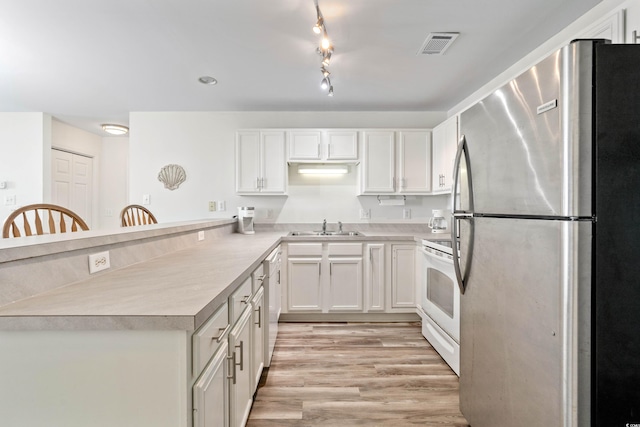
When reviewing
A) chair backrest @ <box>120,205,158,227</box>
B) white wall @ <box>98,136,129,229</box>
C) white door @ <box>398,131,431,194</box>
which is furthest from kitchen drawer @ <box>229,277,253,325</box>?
white wall @ <box>98,136,129,229</box>

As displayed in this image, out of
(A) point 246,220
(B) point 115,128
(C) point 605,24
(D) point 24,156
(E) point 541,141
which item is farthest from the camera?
(B) point 115,128

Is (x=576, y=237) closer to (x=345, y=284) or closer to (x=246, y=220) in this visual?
(x=345, y=284)

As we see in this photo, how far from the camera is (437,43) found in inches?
89.4

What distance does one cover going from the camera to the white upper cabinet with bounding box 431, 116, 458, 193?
10.1ft

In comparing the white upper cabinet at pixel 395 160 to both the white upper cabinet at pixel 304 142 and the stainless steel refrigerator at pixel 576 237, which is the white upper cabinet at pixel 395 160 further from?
the stainless steel refrigerator at pixel 576 237

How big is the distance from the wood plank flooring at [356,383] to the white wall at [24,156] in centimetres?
400

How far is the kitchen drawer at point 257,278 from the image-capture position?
1.71 metres

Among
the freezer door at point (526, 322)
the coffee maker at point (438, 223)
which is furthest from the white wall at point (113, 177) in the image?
the freezer door at point (526, 322)

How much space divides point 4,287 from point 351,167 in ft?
10.9

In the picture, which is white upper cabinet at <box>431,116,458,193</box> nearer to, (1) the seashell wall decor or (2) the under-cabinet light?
(2) the under-cabinet light

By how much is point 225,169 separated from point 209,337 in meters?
3.26

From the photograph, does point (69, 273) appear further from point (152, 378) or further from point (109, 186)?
point (109, 186)

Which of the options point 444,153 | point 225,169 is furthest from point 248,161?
point 444,153

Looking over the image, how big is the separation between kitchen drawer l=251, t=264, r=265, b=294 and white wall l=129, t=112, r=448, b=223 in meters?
1.92
